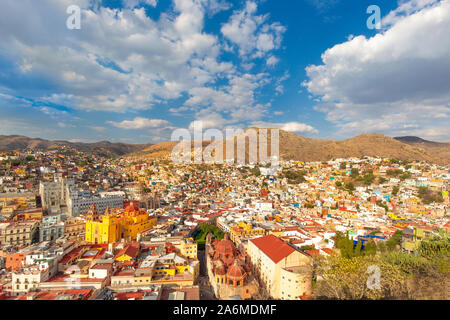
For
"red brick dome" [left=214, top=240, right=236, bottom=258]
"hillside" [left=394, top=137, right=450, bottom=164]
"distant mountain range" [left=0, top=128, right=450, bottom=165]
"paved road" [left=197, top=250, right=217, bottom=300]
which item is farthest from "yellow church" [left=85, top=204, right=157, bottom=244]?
"hillside" [left=394, top=137, right=450, bottom=164]

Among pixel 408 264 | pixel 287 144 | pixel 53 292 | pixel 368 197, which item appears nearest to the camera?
pixel 408 264

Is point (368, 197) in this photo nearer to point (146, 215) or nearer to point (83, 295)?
point (146, 215)

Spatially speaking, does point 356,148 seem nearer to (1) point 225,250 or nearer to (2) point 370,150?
(2) point 370,150

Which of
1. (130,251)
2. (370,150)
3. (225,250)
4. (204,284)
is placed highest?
(370,150)

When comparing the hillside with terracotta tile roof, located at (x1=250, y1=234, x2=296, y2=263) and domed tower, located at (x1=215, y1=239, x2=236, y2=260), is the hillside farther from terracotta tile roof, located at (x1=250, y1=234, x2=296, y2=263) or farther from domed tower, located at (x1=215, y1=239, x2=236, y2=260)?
domed tower, located at (x1=215, y1=239, x2=236, y2=260)

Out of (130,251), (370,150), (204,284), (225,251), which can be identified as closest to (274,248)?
(225,251)

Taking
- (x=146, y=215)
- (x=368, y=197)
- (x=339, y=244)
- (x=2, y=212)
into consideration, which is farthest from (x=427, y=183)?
(x=2, y=212)
